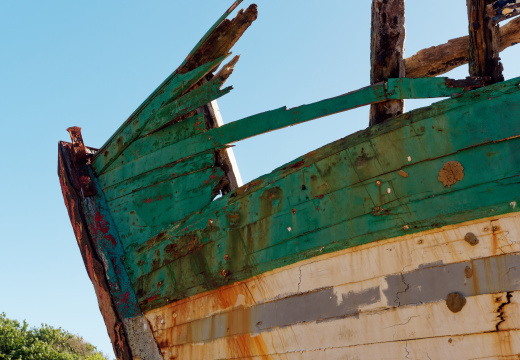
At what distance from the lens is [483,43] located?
132 inches

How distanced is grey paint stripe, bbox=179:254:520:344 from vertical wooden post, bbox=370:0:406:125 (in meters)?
1.35

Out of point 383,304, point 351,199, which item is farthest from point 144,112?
point 383,304

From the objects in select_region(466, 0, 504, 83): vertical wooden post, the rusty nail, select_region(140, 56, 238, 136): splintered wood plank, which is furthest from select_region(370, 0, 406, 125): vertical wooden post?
the rusty nail

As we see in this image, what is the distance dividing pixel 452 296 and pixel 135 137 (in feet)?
10.1

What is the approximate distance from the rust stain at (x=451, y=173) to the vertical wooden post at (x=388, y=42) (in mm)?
975

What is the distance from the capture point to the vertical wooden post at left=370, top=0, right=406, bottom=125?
3848mm

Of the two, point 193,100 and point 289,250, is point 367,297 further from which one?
point 193,100

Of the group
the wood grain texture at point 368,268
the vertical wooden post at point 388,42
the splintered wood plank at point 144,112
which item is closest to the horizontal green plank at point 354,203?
the wood grain texture at point 368,268

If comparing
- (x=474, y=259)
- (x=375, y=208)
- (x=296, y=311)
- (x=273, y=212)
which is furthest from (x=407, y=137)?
(x=296, y=311)

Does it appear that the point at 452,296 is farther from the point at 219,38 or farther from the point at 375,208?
the point at 219,38

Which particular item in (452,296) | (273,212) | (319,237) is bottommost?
(452,296)

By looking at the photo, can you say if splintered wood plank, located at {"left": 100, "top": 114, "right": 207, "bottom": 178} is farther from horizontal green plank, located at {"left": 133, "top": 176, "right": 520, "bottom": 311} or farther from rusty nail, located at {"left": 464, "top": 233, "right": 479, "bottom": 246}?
rusty nail, located at {"left": 464, "top": 233, "right": 479, "bottom": 246}

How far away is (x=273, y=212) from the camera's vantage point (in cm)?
360

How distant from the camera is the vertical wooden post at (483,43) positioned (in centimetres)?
332
